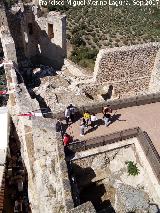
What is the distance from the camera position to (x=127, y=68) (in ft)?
65.8

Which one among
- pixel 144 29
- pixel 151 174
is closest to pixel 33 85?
pixel 151 174

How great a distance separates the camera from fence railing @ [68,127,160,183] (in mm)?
14422

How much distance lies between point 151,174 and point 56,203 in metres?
3.83

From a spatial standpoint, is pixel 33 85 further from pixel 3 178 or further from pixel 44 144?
pixel 44 144

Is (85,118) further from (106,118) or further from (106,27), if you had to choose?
(106,27)

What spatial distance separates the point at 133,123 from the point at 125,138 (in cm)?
132

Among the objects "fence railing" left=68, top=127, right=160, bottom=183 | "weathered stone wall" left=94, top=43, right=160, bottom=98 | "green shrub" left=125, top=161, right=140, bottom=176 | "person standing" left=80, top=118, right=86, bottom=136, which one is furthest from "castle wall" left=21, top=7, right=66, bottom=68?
"green shrub" left=125, top=161, right=140, bottom=176

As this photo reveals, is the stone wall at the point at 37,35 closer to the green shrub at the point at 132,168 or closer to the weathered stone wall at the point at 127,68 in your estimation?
the weathered stone wall at the point at 127,68

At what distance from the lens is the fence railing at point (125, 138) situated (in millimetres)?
14422

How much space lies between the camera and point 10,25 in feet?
80.5

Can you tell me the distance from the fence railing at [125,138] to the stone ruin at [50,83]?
0.64 meters

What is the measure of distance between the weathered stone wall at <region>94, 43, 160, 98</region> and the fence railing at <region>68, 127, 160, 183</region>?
5.11 meters

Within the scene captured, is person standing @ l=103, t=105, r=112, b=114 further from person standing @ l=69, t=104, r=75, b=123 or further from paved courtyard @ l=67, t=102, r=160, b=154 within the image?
person standing @ l=69, t=104, r=75, b=123

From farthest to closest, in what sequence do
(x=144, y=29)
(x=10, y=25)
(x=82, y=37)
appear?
(x=144, y=29) < (x=82, y=37) < (x=10, y=25)
